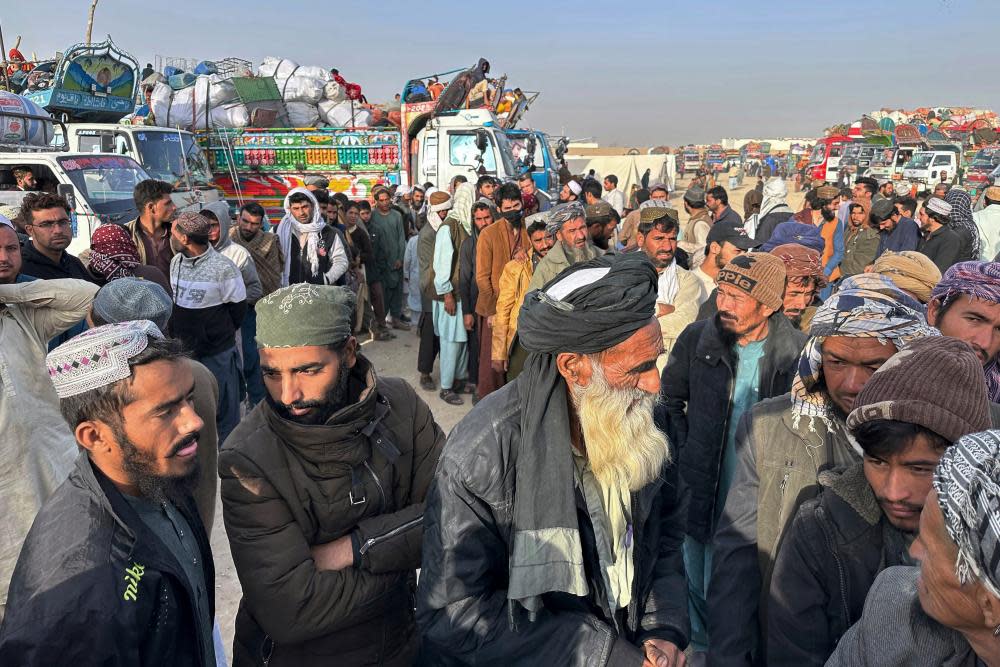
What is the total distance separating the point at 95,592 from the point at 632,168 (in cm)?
2378

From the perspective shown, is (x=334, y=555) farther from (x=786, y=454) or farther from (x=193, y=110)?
(x=193, y=110)

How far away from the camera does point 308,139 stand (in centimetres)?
1352

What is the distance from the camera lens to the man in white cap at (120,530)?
120 centimetres

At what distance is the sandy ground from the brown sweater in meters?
1.04

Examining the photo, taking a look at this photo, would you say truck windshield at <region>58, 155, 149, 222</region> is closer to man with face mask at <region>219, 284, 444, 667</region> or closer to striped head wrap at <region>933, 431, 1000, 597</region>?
man with face mask at <region>219, 284, 444, 667</region>

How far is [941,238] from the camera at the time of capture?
→ 6.71 metres

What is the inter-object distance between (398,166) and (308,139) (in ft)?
6.65

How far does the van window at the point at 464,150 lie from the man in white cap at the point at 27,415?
1060 cm

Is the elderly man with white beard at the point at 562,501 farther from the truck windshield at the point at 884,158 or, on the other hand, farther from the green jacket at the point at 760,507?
the truck windshield at the point at 884,158

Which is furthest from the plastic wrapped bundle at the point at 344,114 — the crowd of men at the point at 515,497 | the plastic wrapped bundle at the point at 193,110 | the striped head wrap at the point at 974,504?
the striped head wrap at the point at 974,504

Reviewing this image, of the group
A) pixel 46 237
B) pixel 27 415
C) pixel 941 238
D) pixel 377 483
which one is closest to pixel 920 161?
pixel 941 238

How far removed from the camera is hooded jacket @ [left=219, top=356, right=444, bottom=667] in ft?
5.25

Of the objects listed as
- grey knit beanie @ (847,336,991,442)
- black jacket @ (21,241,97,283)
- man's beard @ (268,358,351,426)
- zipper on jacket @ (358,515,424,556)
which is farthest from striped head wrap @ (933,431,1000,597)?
black jacket @ (21,241,97,283)

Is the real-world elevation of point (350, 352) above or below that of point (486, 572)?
above
